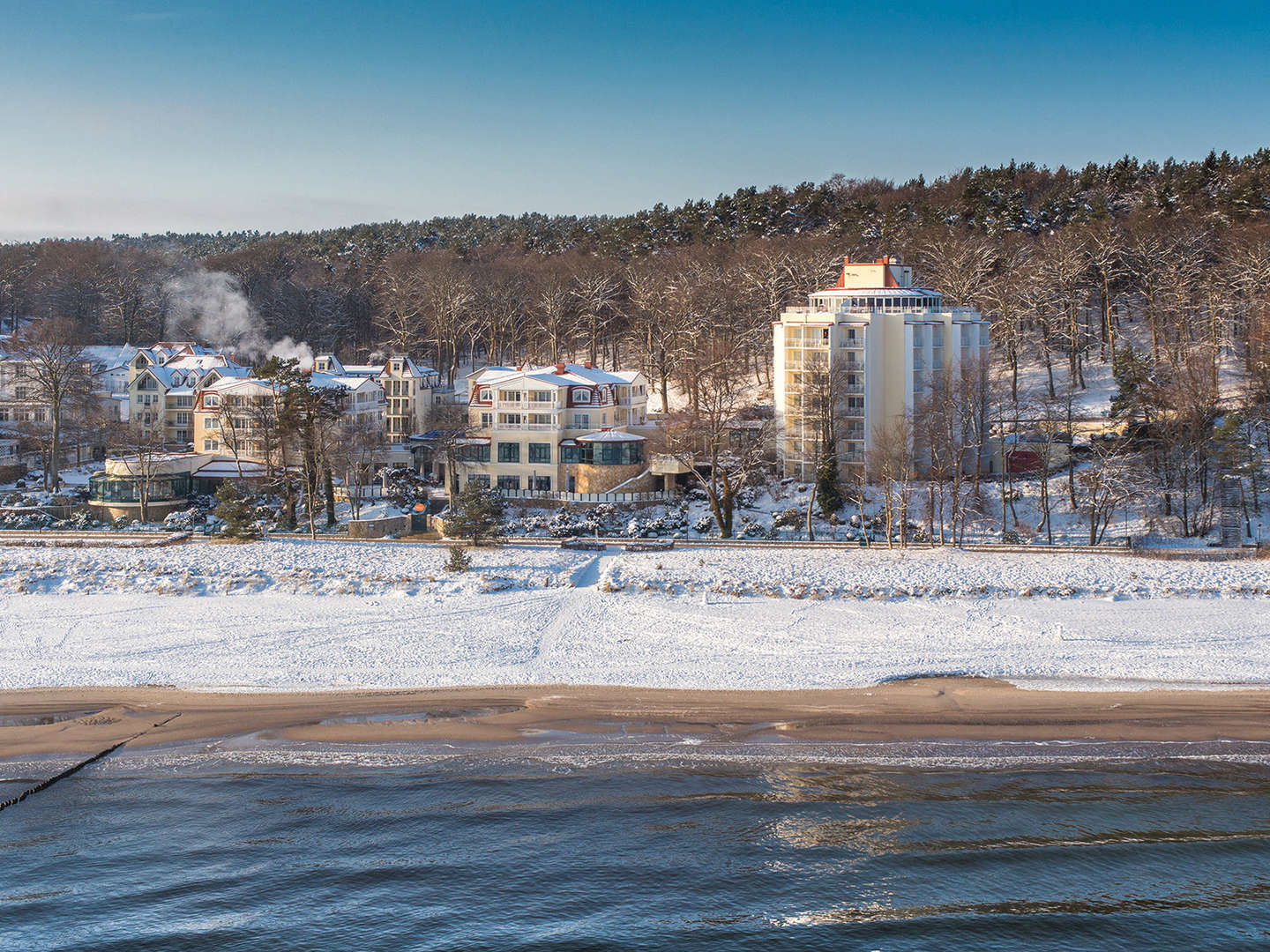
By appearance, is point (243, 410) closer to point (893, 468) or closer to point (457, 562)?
point (457, 562)

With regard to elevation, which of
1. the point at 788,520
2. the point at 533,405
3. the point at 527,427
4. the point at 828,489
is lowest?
the point at 788,520

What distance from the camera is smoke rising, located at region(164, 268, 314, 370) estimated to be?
296 feet

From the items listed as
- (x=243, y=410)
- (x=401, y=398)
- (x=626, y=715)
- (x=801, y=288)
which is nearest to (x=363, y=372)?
(x=401, y=398)

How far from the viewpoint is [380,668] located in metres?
26.5

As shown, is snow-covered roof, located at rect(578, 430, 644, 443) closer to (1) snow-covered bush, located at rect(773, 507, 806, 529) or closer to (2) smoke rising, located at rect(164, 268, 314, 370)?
(1) snow-covered bush, located at rect(773, 507, 806, 529)

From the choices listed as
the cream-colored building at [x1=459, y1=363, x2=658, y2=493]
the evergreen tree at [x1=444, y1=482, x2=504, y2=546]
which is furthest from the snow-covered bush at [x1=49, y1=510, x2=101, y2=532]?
the evergreen tree at [x1=444, y1=482, x2=504, y2=546]

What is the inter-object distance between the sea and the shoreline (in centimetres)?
79

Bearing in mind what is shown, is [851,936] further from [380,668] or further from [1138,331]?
[1138,331]

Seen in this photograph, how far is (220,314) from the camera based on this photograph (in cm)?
9462

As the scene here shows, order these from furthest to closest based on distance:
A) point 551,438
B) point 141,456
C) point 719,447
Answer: point 551,438 → point 141,456 → point 719,447

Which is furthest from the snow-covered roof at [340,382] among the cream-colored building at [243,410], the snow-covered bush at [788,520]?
the snow-covered bush at [788,520]

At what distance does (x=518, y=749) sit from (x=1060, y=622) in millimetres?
15776

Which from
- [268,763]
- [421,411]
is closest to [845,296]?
[421,411]

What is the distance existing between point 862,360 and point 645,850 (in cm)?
3681
